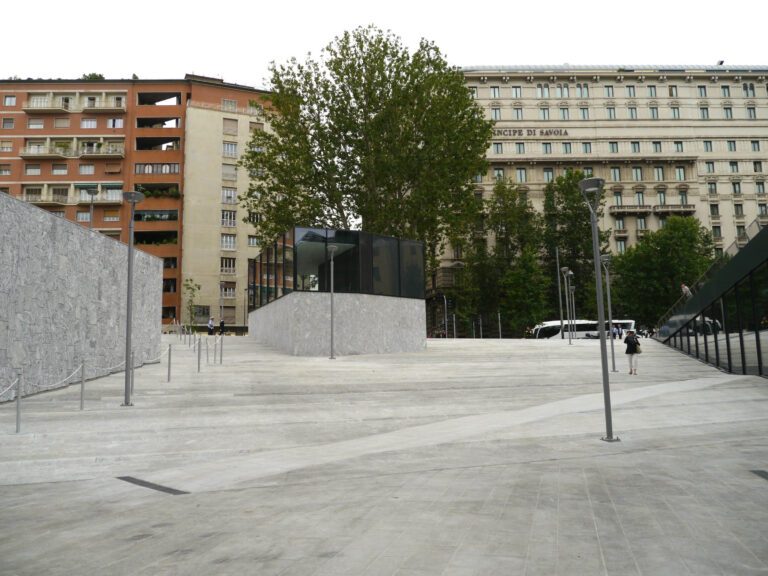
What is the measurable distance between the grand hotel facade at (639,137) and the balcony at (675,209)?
Answer: 12cm

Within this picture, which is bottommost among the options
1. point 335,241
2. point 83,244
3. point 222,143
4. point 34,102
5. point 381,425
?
point 381,425

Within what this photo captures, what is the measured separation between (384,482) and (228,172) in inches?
2504

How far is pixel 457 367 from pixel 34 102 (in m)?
66.1

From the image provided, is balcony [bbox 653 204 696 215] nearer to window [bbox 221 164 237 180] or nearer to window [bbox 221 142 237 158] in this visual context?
window [bbox 221 164 237 180]

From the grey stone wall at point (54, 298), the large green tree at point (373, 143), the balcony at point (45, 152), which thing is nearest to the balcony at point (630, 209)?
the large green tree at point (373, 143)

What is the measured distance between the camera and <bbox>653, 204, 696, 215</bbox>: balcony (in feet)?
227

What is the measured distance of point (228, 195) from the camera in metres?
65.6

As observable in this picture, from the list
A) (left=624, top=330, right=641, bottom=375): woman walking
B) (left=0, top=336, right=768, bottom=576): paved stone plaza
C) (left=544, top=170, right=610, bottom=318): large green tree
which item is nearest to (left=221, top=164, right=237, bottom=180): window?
(left=544, top=170, right=610, bottom=318): large green tree

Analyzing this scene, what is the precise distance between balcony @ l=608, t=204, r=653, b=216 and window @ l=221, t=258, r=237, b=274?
145ft

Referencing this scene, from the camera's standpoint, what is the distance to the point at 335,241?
85.4ft

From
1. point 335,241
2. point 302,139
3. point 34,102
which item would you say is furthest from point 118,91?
point 335,241

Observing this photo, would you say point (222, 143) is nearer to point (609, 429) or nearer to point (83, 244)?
point (83, 244)

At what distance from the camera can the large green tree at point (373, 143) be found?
3197cm

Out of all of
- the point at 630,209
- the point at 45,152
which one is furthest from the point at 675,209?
the point at 45,152
